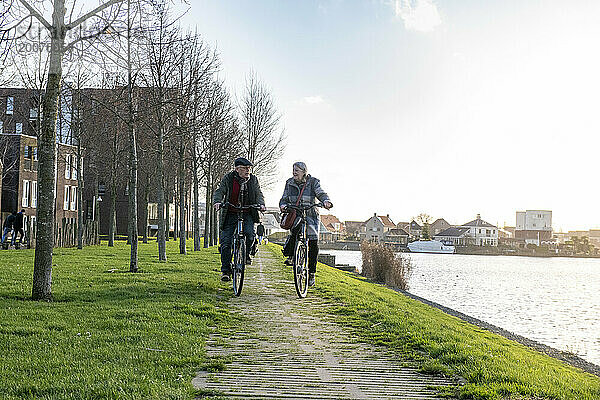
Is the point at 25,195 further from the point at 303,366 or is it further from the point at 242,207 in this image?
the point at 303,366

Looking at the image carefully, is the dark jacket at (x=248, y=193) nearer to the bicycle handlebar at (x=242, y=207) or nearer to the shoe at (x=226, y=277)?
the bicycle handlebar at (x=242, y=207)

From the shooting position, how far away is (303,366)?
586 cm

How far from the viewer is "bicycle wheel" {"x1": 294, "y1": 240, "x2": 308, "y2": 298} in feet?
34.2

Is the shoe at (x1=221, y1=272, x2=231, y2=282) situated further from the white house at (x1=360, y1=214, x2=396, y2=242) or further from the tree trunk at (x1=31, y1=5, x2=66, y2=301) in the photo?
the white house at (x1=360, y1=214, x2=396, y2=242)

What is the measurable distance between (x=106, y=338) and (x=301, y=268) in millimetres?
4511

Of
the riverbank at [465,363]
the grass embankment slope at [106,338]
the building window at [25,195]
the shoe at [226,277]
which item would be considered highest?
the building window at [25,195]

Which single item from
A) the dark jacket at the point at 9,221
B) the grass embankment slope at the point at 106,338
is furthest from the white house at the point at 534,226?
the grass embankment slope at the point at 106,338

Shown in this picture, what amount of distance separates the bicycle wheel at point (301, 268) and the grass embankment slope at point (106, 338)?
1240mm

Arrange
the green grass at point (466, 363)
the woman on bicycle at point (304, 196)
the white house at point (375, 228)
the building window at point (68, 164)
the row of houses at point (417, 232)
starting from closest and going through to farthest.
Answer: the green grass at point (466, 363) → the woman on bicycle at point (304, 196) → the building window at point (68, 164) → the row of houses at point (417, 232) → the white house at point (375, 228)

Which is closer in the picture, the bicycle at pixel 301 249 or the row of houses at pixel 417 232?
the bicycle at pixel 301 249

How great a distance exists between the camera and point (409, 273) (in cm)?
3366

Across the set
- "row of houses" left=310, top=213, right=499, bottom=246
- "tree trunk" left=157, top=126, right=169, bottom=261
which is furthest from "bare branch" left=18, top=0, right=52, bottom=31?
"row of houses" left=310, top=213, right=499, bottom=246

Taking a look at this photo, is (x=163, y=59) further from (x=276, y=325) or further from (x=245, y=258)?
(x=276, y=325)

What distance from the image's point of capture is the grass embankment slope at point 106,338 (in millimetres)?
4781
